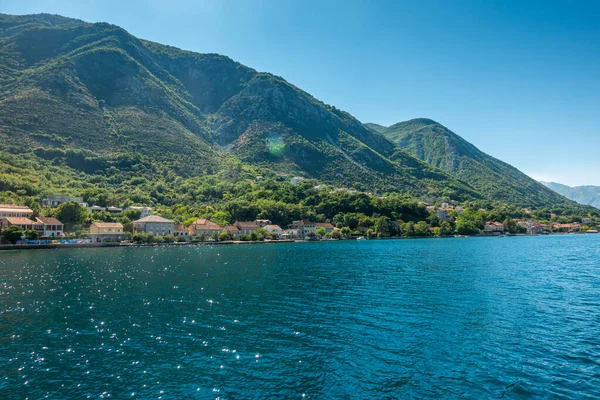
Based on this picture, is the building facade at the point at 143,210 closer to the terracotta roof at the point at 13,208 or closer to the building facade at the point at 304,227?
the terracotta roof at the point at 13,208

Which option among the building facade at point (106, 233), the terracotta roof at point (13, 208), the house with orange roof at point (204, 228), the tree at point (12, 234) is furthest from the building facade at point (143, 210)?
the tree at point (12, 234)

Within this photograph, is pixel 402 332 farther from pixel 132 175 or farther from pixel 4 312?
pixel 132 175

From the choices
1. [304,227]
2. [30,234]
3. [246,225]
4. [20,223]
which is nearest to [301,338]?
[30,234]

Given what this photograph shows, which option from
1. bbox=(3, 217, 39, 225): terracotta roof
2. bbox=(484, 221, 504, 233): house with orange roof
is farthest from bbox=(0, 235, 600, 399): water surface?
bbox=(484, 221, 504, 233): house with orange roof

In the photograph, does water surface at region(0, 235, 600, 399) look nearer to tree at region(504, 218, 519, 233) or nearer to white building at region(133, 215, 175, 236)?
white building at region(133, 215, 175, 236)

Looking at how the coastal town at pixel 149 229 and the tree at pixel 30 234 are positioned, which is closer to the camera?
the tree at pixel 30 234

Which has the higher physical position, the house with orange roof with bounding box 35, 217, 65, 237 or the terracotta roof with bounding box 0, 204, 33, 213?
the terracotta roof with bounding box 0, 204, 33, 213

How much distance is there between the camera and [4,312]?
2525 centimetres

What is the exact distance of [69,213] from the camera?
328 ft

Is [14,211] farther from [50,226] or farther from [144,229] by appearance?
[144,229]

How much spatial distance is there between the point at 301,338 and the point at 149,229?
9945cm

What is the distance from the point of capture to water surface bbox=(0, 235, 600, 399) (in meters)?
14.2

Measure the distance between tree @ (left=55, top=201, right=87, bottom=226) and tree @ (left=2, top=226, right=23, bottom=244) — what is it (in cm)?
1726

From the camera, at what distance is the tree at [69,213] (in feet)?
325
